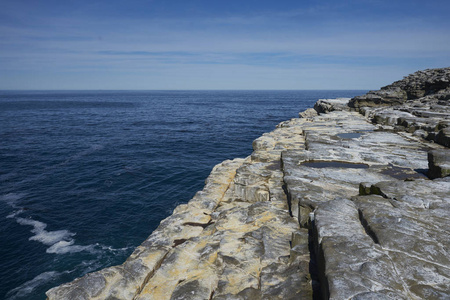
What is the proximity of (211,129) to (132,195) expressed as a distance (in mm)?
27753

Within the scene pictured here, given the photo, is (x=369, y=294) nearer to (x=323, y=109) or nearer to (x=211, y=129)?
(x=323, y=109)

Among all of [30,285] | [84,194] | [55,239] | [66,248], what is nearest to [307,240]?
[30,285]

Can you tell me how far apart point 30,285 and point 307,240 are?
11.3 m

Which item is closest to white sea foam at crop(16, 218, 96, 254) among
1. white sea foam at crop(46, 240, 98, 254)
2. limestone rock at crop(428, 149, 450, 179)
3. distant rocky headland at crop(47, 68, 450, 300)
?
white sea foam at crop(46, 240, 98, 254)

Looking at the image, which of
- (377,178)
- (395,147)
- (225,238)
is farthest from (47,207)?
(395,147)

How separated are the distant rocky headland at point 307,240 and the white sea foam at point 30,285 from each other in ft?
21.7

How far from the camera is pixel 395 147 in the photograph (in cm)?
1263

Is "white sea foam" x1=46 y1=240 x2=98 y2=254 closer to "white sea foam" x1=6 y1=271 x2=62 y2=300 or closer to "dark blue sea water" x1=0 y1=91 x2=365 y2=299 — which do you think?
"dark blue sea water" x1=0 y1=91 x2=365 y2=299

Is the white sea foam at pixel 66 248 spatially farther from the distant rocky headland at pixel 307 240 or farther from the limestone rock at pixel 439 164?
the limestone rock at pixel 439 164

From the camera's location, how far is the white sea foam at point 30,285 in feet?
34.2

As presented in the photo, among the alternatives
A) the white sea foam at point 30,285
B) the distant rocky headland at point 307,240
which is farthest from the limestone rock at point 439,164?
the white sea foam at point 30,285

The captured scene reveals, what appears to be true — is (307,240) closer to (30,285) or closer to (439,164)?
(439,164)

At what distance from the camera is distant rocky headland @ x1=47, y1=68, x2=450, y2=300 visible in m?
4.07

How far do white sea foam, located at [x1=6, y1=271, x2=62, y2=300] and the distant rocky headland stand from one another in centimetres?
660
